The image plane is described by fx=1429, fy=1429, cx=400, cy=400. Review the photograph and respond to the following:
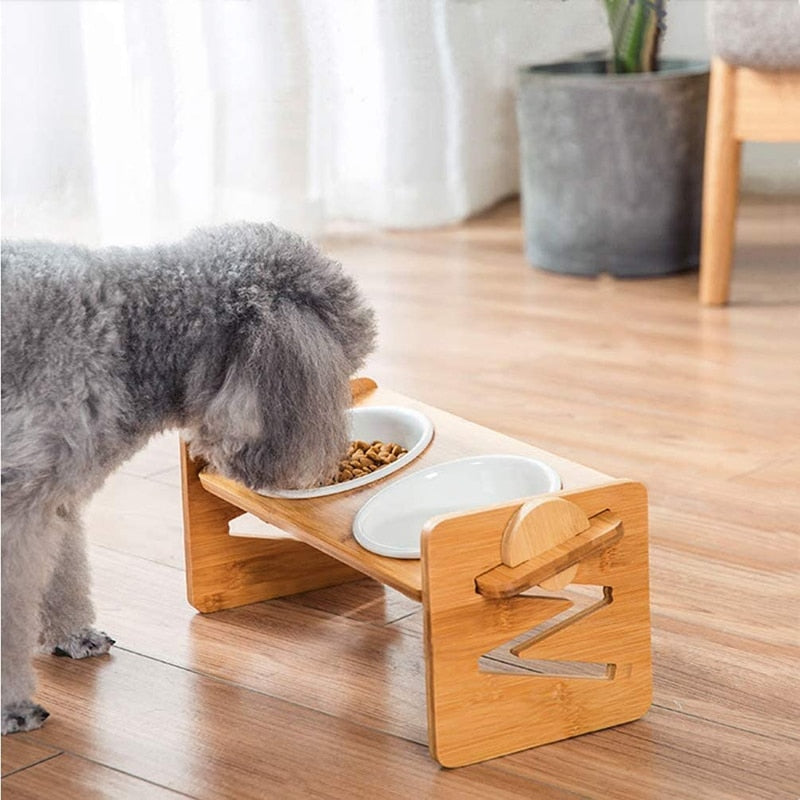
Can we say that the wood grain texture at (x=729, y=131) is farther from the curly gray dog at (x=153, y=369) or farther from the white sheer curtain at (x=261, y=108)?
the curly gray dog at (x=153, y=369)

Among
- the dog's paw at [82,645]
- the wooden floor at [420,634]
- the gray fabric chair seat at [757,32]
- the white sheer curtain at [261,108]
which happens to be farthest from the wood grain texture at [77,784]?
the gray fabric chair seat at [757,32]

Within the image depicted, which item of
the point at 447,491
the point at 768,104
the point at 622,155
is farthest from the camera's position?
the point at 622,155

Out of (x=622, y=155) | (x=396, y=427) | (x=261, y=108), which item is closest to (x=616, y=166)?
(x=622, y=155)

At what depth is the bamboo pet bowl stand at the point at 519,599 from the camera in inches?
44.8

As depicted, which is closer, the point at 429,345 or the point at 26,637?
the point at 26,637

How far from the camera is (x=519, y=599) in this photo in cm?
119

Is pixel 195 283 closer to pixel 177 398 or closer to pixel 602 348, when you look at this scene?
pixel 177 398

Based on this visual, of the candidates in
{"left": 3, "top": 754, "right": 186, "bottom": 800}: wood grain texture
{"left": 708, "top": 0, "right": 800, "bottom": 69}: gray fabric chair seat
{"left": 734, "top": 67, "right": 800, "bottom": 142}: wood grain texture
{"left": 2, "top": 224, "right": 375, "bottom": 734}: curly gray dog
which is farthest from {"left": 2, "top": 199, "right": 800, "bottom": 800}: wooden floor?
{"left": 708, "top": 0, "right": 800, "bottom": 69}: gray fabric chair seat

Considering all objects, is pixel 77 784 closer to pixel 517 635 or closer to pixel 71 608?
pixel 71 608

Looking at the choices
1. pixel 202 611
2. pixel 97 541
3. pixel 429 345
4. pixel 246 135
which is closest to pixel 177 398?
pixel 202 611

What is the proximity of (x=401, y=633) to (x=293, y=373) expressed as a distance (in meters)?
0.37

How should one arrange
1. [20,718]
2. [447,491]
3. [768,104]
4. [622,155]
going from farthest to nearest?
A: [622,155] < [768,104] < [447,491] < [20,718]

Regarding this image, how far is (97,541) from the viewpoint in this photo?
1694mm

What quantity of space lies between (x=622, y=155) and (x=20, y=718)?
1873mm
